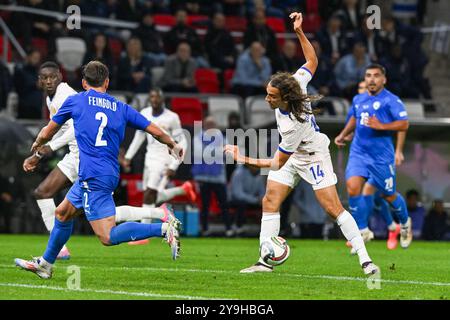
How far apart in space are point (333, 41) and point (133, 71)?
5.31 metres

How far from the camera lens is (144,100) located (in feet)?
73.9

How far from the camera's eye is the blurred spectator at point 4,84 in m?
22.2

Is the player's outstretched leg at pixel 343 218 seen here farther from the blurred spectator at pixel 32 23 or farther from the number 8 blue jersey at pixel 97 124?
the blurred spectator at pixel 32 23

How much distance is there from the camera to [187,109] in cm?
2312

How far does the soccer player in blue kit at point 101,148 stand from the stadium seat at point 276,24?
17042 mm

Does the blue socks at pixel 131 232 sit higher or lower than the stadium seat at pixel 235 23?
lower

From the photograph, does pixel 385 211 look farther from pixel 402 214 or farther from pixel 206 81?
pixel 206 81

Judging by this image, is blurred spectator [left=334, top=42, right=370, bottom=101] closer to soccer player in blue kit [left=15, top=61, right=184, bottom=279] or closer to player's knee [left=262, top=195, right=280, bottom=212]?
player's knee [left=262, top=195, right=280, bottom=212]

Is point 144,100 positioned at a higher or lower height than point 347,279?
higher

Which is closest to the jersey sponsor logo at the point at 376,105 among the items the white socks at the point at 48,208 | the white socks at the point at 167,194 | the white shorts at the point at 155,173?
the white shorts at the point at 155,173

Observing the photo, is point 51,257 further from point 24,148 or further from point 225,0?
point 225,0

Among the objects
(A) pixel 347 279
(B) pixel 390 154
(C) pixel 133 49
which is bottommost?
(A) pixel 347 279

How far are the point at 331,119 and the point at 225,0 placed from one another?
624cm
